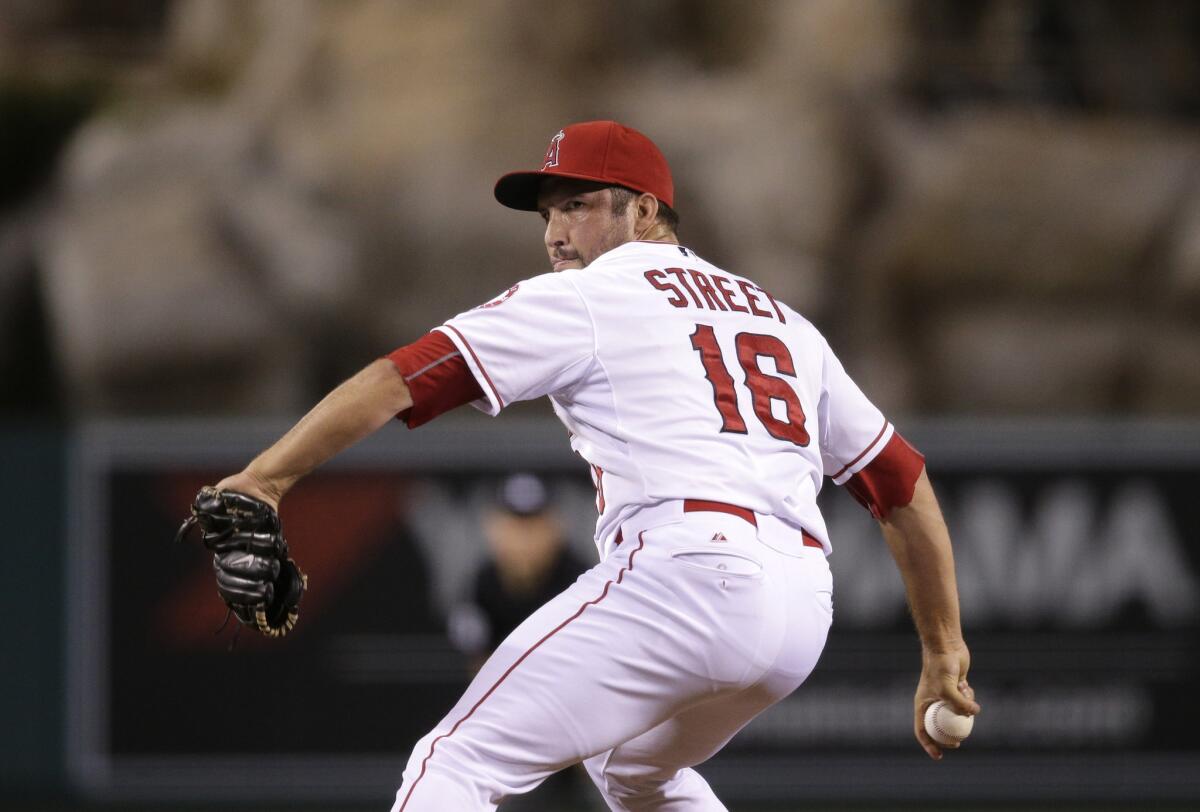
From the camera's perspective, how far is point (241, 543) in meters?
3.10

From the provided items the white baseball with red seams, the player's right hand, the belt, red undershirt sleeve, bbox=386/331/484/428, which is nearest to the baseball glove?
red undershirt sleeve, bbox=386/331/484/428

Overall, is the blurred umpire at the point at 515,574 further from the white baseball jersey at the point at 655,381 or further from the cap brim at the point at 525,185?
the white baseball jersey at the point at 655,381

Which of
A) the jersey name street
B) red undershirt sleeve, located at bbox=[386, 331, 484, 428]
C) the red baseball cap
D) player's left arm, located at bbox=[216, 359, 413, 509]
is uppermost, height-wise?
the red baseball cap

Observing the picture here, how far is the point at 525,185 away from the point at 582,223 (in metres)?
0.17

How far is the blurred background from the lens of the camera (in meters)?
8.88

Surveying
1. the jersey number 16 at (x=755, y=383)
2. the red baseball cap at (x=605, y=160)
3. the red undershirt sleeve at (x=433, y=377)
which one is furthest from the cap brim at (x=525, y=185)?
the red undershirt sleeve at (x=433, y=377)

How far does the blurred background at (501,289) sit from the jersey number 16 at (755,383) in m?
4.17

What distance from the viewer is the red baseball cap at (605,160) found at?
3682mm

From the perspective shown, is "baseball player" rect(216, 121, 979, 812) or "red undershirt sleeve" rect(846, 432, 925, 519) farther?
"red undershirt sleeve" rect(846, 432, 925, 519)

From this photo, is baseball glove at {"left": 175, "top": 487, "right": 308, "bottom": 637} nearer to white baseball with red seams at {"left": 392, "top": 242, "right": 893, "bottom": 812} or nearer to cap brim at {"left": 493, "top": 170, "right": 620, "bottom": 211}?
white baseball with red seams at {"left": 392, "top": 242, "right": 893, "bottom": 812}

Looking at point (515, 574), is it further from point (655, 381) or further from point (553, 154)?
point (655, 381)

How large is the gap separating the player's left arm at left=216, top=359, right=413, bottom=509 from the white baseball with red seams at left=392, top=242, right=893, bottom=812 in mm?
238

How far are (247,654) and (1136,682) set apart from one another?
4617 millimetres

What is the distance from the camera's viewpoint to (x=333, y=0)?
13047 millimetres
